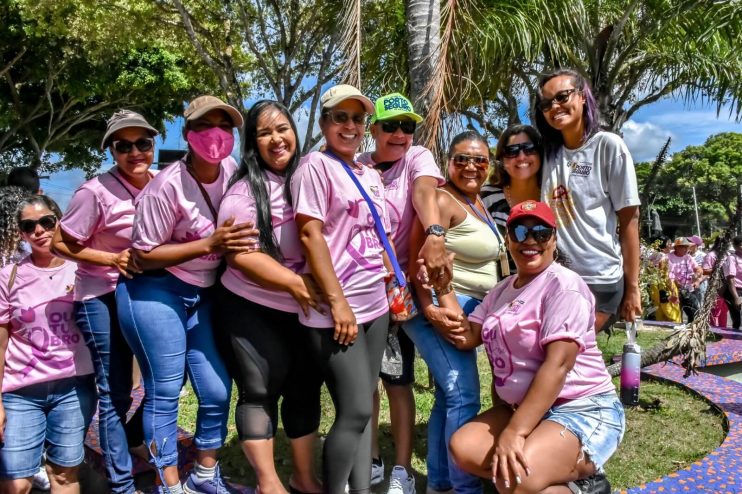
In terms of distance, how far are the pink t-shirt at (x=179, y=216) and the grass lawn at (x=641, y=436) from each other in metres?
1.53

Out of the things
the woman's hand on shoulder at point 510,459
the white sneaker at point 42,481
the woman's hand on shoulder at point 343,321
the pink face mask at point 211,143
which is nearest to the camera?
the woman's hand on shoulder at point 510,459

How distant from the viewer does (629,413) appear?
5.22m

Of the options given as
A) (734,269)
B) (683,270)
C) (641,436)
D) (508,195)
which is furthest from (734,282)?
(508,195)

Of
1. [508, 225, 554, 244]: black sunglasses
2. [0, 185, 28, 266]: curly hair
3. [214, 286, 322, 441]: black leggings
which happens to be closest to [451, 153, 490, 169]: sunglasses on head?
[508, 225, 554, 244]: black sunglasses

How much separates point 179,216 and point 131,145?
508 millimetres

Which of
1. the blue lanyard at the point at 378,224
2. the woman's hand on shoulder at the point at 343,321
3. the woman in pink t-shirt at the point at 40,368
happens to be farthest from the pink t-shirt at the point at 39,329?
the blue lanyard at the point at 378,224

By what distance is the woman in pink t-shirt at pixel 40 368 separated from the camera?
9.11 feet

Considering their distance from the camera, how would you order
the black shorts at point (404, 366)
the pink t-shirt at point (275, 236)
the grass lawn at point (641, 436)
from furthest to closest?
1. the grass lawn at point (641, 436)
2. the black shorts at point (404, 366)
3. the pink t-shirt at point (275, 236)

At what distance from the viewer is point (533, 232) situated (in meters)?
2.62

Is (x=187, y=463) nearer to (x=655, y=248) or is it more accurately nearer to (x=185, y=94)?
(x=655, y=248)

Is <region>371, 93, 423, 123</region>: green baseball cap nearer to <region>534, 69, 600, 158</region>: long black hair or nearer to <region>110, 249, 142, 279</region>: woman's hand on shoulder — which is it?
<region>534, 69, 600, 158</region>: long black hair

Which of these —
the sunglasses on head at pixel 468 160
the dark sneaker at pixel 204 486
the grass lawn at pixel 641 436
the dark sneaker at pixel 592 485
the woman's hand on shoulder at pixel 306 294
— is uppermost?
the sunglasses on head at pixel 468 160

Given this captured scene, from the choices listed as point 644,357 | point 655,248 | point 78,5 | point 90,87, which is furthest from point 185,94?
point 644,357

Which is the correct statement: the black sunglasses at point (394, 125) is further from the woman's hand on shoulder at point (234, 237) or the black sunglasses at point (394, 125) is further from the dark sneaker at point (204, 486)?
the dark sneaker at point (204, 486)
